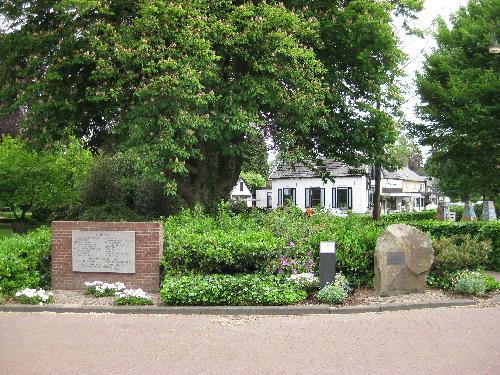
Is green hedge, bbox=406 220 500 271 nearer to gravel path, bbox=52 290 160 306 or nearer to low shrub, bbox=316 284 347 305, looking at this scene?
low shrub, bbox=316 284 347 305

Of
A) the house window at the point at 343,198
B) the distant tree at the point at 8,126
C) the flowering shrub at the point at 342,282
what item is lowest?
the flowering shrub at the point at 342,282

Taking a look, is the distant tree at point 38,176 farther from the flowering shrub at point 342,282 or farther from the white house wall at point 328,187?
the white house wall at point 328,187

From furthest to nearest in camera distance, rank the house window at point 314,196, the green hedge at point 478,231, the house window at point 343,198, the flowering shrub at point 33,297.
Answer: the house window at point 314,196, the house window at point 343,198, the green hedge at point 478,231, the flowering shrub at point 33,297

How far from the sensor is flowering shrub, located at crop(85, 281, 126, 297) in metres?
10.9

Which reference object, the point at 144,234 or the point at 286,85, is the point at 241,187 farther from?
the point at 144,234

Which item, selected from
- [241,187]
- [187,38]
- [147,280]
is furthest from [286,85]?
[241,187]

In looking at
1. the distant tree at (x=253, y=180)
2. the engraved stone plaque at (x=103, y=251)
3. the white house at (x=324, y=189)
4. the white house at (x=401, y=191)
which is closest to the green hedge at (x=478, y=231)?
the engraved stone plaque at (x=103, y=251)

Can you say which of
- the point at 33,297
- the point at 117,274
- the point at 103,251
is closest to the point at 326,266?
the point at 117,274

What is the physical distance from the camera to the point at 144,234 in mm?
11500

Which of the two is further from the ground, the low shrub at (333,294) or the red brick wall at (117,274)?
the red brick wall at (117,274)

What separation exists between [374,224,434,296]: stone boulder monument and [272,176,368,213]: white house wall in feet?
123

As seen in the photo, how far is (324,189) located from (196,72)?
132 feet

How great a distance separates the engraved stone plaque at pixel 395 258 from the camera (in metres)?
11.0

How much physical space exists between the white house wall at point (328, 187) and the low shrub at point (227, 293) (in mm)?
38648
